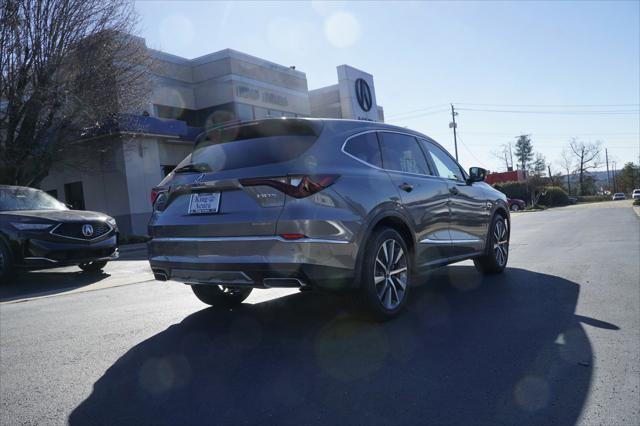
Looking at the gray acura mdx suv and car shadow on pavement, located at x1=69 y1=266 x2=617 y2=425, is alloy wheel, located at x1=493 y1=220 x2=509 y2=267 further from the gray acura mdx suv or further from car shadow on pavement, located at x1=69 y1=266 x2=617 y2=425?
the gray acura mdx suv

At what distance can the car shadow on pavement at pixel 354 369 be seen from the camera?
8.83 feet

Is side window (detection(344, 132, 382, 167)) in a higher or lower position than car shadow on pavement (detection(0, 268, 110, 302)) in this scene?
higher

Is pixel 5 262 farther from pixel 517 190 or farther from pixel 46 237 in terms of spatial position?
pixel 517 190

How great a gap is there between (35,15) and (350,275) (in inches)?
671

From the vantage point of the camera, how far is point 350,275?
3801 mm

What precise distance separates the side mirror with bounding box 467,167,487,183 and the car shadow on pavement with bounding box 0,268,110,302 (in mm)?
5868

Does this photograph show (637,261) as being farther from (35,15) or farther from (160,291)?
(35,15)

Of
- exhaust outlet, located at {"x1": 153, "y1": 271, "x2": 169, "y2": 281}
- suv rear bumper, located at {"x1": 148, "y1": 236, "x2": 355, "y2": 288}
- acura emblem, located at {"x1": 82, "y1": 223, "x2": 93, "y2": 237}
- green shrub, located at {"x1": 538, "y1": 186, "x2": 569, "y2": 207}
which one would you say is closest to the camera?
suv rear bumper, located at {"x1": 148, "y1": 236, "x2": 355, "y2": 288}

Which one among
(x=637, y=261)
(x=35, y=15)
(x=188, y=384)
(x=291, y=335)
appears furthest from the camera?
(x=35, y=15)

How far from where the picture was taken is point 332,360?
134 inches

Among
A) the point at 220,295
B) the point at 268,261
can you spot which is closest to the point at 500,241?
the point at 220,295

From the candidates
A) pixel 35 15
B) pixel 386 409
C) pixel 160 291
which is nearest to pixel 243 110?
pixel 35 15

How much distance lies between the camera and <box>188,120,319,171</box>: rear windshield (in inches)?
152

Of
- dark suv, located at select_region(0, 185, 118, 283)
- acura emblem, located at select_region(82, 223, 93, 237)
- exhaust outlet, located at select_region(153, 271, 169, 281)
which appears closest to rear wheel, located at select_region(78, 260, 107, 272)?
dark suv, located at select_region(0, 185, 118, 283)
